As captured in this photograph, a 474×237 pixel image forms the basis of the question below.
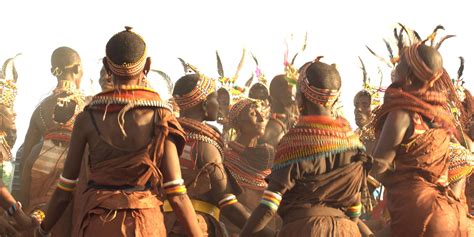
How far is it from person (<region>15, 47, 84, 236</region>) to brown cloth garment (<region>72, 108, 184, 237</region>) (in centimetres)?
402

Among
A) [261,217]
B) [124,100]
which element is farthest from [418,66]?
[124,100]

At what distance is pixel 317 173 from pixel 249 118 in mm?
5425

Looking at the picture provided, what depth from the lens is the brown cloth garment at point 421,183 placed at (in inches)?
359

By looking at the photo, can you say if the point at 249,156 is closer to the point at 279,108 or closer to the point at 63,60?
the point at 63,60

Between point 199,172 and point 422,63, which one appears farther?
point 422,63

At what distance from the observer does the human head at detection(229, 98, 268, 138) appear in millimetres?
13375

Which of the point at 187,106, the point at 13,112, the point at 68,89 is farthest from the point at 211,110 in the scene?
the point at 13,112

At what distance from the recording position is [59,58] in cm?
1415

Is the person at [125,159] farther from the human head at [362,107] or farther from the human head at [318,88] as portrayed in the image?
the human head at [362,107]

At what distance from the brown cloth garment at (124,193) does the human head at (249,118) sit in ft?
19.5

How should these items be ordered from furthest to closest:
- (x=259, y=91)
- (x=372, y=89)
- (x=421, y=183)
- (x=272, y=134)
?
1. (x=259, y=91)
2. (x=372, y=89)
3. (x=272, y=134)
4. (x=421, y=183)

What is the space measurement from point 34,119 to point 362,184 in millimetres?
6337

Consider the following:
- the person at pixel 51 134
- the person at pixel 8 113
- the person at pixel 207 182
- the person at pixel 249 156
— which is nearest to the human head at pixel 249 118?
the person at pixel 249 156

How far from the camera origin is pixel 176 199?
24.3 feet
